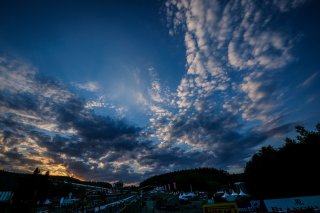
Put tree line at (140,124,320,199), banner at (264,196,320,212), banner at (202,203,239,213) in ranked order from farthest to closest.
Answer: tree line at (140,124,320,199)
banner at (264,196,320,212)
banner at (202,203,239,213)

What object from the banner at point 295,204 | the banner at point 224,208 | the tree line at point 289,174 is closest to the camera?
the banner at point 224,208

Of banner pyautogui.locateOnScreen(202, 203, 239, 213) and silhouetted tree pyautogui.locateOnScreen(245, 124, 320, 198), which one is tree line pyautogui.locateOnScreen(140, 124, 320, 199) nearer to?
silhouetted tree pyautogui.locateOnScreen(245, 124, 320, 198)

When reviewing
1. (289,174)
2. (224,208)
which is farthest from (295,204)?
(289,174)

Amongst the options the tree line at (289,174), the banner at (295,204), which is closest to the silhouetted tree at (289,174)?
the tree line at (289,174)

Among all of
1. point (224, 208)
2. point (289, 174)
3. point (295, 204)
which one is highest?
point (289, 174)

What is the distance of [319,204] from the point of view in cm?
1327

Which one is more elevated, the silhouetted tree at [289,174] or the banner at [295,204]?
the silhouetted tree at [289,174]

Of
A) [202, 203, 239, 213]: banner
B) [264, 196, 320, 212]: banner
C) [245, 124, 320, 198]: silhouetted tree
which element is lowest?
[264, 196, 320, 212]: banner

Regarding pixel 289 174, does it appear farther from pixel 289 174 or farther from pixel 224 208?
pixel 224 208

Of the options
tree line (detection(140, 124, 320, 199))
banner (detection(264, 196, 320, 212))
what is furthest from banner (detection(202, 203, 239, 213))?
tree line (detection(140, 124, 320, 199))

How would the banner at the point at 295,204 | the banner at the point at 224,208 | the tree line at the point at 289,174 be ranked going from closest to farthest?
the banner at the point at 224,208 → the banner at the point at 295,204 → the tree line at the point at 289,174

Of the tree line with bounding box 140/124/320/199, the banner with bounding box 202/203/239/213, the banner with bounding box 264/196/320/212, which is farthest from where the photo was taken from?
the tree line with bounding box 140/124/320/199

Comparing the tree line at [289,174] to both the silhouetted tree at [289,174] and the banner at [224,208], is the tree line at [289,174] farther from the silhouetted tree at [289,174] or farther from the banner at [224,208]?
the banner at [224,208]

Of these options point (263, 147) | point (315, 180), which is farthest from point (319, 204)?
point (263, 147)
